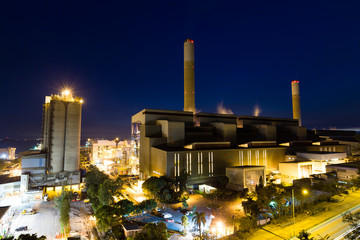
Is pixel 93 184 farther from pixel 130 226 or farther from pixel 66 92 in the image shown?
pixel 66 92

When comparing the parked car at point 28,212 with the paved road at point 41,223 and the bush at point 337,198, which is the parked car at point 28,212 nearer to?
the paved road at point 41,223

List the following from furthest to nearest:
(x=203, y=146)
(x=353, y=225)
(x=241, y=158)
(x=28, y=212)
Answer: (x=241, y=158) → (x=203, y=146) → (x=28, y=212) → (x=353, y=225)

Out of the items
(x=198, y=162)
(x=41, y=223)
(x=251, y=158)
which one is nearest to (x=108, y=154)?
(x=198, y=162)

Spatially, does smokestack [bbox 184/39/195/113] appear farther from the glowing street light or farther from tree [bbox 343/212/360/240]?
tree [bbox 343/212/360/240]

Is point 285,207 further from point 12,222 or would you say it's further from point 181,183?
point 12,222

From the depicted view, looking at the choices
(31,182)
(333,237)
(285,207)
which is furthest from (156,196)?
(31,182)

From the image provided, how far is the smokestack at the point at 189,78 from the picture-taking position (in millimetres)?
63022

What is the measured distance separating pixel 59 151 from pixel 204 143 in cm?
3430

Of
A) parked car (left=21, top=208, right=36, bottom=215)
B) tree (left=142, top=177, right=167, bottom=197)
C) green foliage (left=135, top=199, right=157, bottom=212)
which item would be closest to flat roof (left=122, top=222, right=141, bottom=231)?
green foliage (left=135, top=199, right=157, bottom=212)

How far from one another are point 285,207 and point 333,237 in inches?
224

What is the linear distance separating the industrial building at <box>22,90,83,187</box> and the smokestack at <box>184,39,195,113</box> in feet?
101

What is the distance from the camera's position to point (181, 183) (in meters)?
35.5

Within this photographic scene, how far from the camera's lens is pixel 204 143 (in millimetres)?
43688

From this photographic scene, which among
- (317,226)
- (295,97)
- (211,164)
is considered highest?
(295,97)
